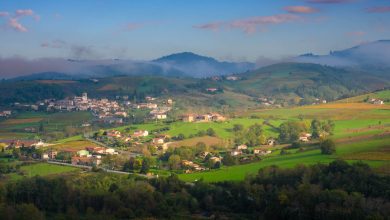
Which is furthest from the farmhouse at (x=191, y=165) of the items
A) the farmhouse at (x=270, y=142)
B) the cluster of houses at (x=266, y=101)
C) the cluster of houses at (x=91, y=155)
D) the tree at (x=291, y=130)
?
the cluster of houses at (x=266, y=101)

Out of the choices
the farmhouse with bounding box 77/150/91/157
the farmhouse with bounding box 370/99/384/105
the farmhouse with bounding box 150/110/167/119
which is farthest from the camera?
the farmhouse with bounding box 150/110/167/119

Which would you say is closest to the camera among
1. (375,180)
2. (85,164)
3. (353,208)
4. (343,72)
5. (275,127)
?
(353,208)

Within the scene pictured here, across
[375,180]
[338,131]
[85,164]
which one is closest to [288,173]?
[375,180]

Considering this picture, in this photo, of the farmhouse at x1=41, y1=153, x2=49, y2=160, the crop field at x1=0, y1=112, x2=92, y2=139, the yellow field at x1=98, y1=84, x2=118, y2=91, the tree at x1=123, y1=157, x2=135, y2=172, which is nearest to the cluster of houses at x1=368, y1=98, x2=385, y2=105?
the crop field at x1=0, y1=112, x2=92, y2=139

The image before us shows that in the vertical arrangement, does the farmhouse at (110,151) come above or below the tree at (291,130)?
below

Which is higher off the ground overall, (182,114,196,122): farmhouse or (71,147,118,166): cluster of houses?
(182,114,196,122): farmhouse

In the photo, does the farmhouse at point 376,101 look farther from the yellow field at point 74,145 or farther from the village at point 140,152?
the yellow field at point 74,145

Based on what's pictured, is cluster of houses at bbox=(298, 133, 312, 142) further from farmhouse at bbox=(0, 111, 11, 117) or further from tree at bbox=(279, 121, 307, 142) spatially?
farmhouse at bbox=(0, 111, 11, 117)

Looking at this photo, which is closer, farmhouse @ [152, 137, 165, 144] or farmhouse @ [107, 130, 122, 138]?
farmhouse @ [152, 137, 165, 144]

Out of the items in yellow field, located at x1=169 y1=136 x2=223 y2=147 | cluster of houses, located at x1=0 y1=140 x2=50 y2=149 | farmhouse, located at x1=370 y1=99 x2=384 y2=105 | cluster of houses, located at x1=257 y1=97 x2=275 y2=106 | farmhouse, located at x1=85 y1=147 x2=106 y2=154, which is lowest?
farmhouse, located at x1=85 y1=147 x2=106 y2=154

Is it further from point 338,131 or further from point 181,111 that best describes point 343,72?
point 338,131

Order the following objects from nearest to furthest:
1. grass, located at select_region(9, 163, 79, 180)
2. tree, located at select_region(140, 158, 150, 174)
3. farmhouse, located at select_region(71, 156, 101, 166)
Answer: grass, located at select_region(9, 163, 79, 180) → tree, located at select_region(140, 158, 150, 174) → farmhouse, located at select_region(71, 156, 101, 166)
